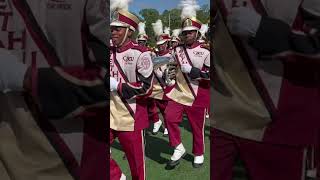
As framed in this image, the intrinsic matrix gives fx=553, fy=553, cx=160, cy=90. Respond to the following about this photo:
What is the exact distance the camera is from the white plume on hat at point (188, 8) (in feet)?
23.2

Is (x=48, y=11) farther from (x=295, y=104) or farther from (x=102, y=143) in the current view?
(x=295, y=104)

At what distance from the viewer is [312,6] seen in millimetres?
1778

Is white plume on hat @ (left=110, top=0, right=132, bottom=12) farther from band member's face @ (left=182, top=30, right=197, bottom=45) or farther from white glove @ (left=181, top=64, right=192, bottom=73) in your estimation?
band member's face @ (left=182, top=30, right=197, bottom=45)

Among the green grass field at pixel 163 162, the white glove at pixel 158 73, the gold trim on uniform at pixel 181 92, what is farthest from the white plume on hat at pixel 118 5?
the white glove at pixel 158 73

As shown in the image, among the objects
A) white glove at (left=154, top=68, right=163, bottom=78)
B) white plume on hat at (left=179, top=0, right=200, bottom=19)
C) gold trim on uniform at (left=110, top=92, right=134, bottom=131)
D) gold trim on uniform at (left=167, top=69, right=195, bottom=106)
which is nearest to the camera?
gold trim on uniform at (left=110, top=92, right=134, bottom=131)

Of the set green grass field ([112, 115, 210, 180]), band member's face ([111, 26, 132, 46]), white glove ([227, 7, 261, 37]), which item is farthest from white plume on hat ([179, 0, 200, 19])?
white glove ([227, 7, 261, 37])

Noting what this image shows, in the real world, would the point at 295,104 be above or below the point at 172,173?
above

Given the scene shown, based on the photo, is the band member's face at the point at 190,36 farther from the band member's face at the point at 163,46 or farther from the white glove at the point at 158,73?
the band member's face at the point at 163,46

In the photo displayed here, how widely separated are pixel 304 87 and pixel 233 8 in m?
0.36

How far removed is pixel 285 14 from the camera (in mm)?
1839

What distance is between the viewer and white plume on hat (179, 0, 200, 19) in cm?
706

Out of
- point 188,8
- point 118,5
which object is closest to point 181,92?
point 118,5

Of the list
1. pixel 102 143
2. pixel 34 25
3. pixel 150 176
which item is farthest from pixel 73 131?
pixel 150 176

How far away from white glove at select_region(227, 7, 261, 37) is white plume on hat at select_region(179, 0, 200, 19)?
502cm
